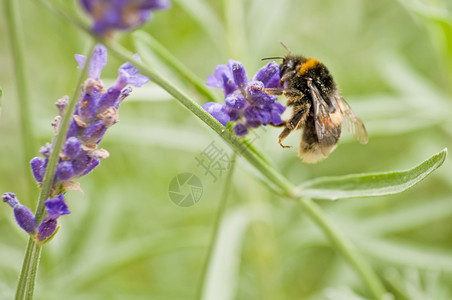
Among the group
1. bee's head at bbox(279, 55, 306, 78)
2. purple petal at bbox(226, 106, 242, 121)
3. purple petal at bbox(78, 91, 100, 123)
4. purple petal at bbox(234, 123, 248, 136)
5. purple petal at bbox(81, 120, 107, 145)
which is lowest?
purple petal at bbox(81, 120, 107, 145)

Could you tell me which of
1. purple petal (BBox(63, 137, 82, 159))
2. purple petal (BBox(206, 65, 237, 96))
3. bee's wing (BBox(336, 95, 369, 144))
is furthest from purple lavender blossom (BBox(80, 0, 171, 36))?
bee's wing (BBox(336, 95, 369, 144))

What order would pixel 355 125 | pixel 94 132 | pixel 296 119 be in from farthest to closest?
pixel 355 125 < pixel 296 119 < pixel 94 132

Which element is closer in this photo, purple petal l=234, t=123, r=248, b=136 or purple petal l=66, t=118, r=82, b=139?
purple petal l=66, t=118, r=82, b=139

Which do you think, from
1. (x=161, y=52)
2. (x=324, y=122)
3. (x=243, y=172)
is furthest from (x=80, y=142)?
(x=243, y=172)

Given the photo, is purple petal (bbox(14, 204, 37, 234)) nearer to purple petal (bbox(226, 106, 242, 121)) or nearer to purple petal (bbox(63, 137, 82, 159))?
purple petal (bbox(63, 137, 82, 159))

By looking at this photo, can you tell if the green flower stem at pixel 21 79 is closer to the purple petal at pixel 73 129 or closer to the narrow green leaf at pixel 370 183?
the purple petal at pixel 73 129

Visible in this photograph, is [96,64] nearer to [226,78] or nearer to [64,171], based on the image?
[64,171]
